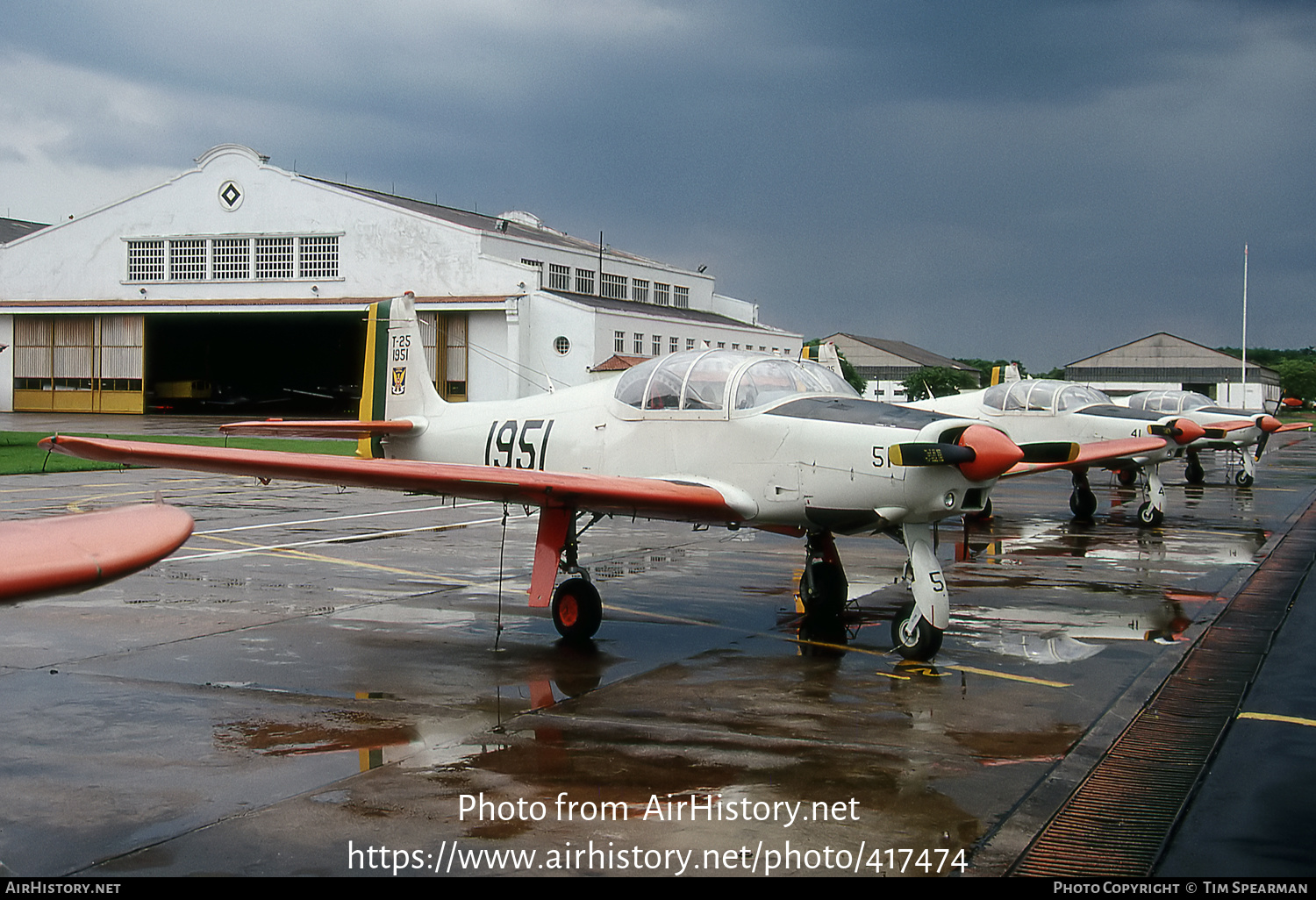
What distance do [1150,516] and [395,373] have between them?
520 inches

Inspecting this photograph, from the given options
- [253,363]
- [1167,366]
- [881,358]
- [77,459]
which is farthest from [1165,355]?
[77,459]

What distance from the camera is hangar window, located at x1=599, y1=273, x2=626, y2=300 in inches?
2212

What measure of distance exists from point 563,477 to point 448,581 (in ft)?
14.1

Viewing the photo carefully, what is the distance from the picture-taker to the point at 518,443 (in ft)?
36.8

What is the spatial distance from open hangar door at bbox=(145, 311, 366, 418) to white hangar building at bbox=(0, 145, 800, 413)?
2.42 feet

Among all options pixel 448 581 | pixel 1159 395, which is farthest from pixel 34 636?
pixel 1159 395

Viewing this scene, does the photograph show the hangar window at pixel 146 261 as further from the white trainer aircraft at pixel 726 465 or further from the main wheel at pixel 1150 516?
the main wheel at pixel 1150 516

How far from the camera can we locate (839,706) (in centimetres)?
753

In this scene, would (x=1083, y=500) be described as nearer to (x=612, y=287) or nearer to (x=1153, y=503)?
(x=1153, y=503)

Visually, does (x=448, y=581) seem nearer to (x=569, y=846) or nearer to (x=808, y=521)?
(x=808, y=521)

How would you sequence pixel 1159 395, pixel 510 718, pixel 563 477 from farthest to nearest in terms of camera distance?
1. pixel 1159 395
2. pixel 563 477
3. pixel 510 718

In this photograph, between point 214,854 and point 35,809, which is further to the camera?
point 35,809

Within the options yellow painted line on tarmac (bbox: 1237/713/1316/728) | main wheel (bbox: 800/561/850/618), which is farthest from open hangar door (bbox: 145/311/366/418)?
yellow painted line on tarmac (bbox: 1237/713/1316/728)
